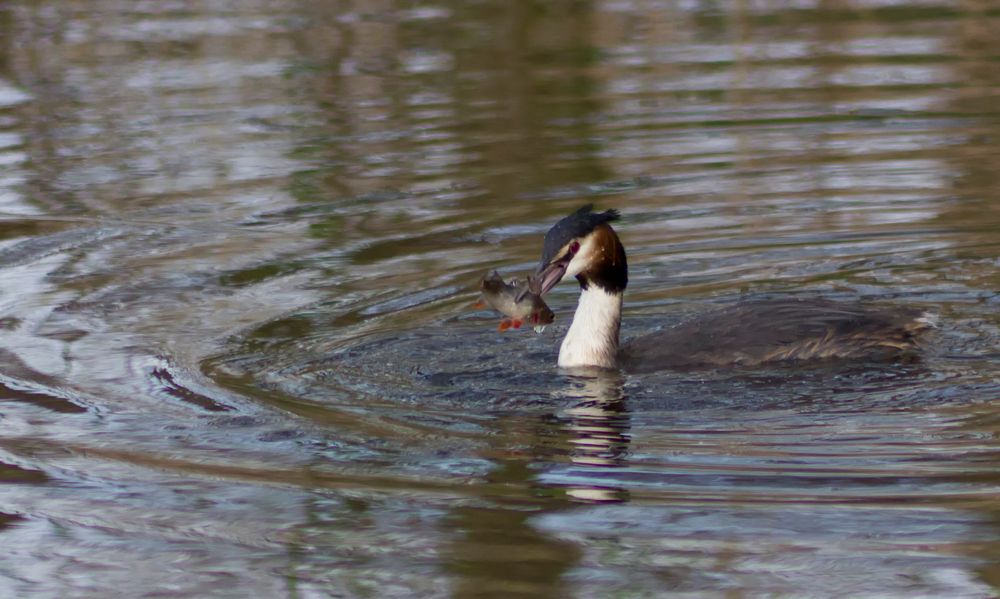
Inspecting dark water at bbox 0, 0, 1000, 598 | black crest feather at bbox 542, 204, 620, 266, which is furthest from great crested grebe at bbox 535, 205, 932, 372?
dark water at bbox 0, 0, 1000, 598

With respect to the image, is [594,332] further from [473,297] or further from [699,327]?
[473,297]

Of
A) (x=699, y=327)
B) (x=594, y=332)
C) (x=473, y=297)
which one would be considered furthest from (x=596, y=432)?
(x=473, y=297)

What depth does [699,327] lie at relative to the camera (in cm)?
782

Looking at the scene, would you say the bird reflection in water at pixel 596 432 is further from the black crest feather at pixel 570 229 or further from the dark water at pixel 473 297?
the black crest feather at pixel 570 229

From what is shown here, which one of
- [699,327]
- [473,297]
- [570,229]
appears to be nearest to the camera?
[570,229]

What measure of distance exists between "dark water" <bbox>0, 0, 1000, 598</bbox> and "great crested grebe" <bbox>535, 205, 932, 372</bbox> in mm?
141

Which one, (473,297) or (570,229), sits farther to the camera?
(473,297)

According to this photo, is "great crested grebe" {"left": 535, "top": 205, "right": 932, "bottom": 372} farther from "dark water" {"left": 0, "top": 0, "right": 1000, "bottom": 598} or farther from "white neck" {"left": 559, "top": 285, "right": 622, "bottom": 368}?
"dark water" {"left": 0, "top": 0, "right": 1000, "bottom": 598}

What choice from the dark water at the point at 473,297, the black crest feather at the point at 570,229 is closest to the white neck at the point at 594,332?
the dark water at the point at 473,297

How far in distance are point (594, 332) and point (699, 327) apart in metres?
0.48

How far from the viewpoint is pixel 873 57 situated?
612 inches

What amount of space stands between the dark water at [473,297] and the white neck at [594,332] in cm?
14

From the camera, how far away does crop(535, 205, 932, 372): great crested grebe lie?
301 inches

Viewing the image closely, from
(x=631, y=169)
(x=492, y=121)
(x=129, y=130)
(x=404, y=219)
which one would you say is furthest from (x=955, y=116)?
(x=129, y=130)
